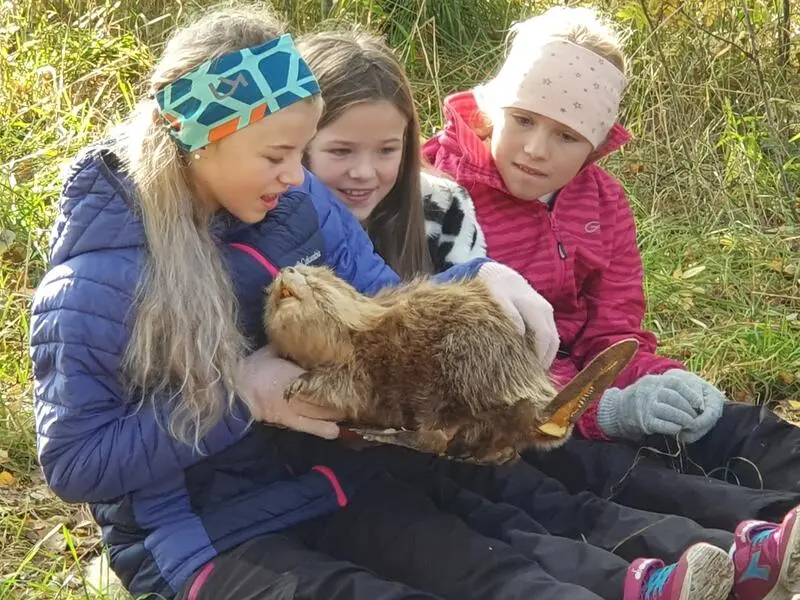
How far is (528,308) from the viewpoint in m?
2.32

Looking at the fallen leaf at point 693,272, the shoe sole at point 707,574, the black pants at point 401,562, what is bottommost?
the fallen leaf at point 693,272

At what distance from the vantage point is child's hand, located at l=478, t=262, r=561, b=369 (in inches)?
90.3

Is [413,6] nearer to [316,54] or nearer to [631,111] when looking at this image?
[631,111]

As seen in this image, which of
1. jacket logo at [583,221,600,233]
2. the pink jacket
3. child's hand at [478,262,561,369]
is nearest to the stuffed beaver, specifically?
child's hand at [478,262,561,369]

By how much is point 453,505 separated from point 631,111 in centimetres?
333

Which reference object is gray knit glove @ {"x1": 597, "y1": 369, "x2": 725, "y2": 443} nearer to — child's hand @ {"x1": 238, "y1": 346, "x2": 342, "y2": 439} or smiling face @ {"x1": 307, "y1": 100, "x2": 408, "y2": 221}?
smiling face @ {"x1": 307, "y1": 100, "x2": 408, "y2": 221}

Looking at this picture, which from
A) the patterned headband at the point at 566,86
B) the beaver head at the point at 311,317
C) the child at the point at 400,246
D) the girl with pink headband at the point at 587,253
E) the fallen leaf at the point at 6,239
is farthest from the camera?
the fallen leaf at the point at 6,239

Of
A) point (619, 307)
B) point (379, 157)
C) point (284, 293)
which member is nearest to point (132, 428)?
point (284, 293)

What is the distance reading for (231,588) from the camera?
217 cm

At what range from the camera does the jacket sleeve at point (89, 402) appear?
2.11 m

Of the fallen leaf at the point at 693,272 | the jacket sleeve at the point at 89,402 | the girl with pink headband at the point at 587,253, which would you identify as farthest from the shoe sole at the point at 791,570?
the fallen leaf at the point at 693,272

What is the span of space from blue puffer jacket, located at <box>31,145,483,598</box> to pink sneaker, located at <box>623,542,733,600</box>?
28.0 inches

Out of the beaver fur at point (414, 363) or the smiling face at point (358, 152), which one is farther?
the smiling face at point (358, 152)

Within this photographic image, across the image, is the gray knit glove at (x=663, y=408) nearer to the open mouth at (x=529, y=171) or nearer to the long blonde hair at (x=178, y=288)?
the open mouth at (x=529, y=171)
